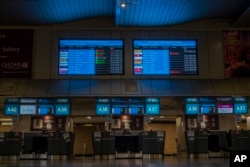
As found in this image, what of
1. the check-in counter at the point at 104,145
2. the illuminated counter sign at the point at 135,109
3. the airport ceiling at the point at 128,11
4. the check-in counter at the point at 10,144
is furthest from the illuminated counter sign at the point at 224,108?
the check-in counter at the point at 10,144

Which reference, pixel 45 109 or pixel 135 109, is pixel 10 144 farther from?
pixel 135 109

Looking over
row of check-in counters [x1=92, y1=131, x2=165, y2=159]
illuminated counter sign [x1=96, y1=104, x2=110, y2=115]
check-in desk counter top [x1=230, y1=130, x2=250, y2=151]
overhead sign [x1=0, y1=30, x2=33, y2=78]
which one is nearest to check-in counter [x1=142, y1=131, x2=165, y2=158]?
row of check-in counters [x1=92, y1=131, x2=165, y2=159]

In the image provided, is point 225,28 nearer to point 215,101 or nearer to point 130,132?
point 215,101

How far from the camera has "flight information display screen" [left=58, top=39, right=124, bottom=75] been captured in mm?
19203

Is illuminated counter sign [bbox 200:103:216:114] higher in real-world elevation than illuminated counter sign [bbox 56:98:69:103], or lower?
lower

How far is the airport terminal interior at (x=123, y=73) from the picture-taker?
1789cm

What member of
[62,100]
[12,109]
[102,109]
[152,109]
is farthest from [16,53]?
[152,109]

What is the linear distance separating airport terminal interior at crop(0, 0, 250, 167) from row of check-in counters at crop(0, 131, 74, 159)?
5 cm

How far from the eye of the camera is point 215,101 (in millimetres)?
18438

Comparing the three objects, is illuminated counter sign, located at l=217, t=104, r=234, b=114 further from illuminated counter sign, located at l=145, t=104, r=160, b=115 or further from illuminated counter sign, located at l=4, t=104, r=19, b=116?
illuminated counter sign, located at l=4, t=104, r=19, b=116

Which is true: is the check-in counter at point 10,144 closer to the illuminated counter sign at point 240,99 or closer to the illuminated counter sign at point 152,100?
the illuminated counter sign at point 152,100

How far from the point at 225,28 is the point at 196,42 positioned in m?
1.74

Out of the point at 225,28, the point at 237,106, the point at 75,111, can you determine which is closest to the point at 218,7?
the point at 225,28

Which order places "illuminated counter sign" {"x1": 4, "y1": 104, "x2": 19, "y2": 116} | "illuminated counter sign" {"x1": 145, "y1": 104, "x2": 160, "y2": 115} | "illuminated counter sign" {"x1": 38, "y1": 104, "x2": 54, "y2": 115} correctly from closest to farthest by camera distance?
"illuminated counter sign" {"x1": 4, "y1": 104, "x2": 19, "y2": 116} < "illuminated counter sign" {"x1": 38, "y1": 104, "x2": 54, "y2": 115} < "illuminated counter sign" {"x1": 145, "y1": 104, "x2": 160, "y2": 115}
